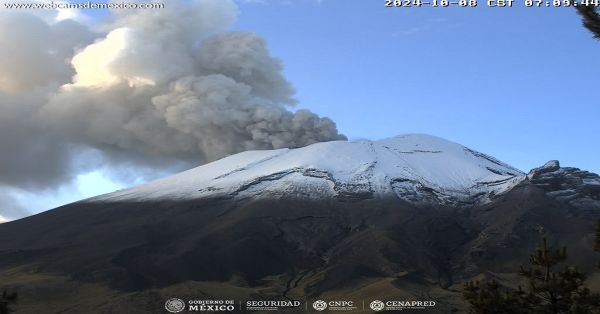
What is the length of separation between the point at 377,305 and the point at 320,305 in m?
9.61

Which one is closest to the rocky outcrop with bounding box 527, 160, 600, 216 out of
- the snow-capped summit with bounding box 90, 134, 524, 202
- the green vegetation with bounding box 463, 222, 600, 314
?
the snow-capped summit with bounding box 90, 134, 524, 202

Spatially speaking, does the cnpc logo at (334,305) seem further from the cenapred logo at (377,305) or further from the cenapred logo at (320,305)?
the cenapred logo at (377,305)

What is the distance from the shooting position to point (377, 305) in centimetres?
10206

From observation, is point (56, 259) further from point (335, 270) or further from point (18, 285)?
point (335, 270)

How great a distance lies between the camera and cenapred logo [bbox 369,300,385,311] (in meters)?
99.9

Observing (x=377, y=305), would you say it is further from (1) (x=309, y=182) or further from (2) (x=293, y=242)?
(1) (x=309, y=182)

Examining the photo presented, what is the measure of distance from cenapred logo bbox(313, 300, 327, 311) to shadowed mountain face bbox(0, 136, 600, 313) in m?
4.61

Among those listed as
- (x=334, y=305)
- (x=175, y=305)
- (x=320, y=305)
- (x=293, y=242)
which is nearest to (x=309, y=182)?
(x=293, y=242)

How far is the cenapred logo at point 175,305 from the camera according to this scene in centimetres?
10322

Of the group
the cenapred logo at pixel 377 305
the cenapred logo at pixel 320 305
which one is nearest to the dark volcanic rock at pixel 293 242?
the cenapred logo at pixel 377 305

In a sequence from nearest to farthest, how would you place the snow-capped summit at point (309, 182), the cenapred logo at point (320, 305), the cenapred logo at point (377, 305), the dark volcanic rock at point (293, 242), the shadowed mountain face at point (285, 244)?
the cenapred logo at point (377, 305)
the cenapred logo at point (320, 305)
the shadowed mountain face at point (285, 244)
the dark volcanic rock at point (293, 242)
the snow-capped summit at point (309, 182)

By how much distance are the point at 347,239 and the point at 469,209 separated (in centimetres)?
4281

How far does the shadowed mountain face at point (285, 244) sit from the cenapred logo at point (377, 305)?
3900mm

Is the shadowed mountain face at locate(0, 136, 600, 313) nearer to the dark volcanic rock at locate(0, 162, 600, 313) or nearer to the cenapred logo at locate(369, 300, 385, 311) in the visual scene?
the dark volcanic rock at locate(0, 162, 600, 313)
